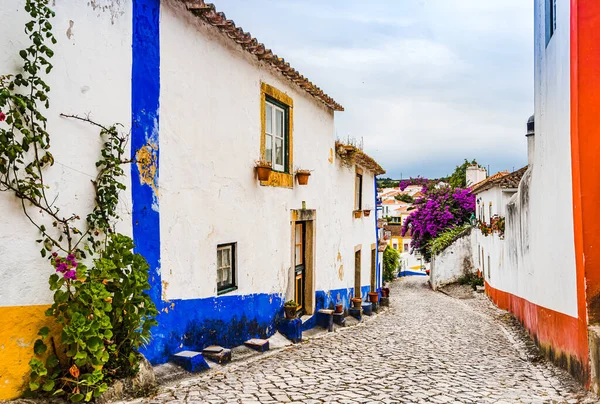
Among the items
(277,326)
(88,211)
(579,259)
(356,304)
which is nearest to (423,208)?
(356,304)

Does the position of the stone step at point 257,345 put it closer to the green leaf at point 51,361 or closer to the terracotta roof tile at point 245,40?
the green leaf at point 51,361

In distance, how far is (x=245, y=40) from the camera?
805 centimetres

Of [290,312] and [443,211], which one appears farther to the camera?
[443,211]

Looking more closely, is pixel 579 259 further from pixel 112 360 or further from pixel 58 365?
pixel 58 365

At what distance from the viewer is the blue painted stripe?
5969 mm

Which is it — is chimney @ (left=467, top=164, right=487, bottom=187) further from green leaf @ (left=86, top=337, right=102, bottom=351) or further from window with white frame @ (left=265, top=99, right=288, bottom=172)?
green leaf @ (left=86, top=337, right=102, bottom=351)

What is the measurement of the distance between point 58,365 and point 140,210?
1873mm

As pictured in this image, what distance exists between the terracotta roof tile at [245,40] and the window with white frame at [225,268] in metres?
3.12

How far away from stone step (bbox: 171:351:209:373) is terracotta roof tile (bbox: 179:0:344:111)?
440cm

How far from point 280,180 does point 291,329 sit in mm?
2738

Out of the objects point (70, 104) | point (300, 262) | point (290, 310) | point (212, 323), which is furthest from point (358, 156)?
point (70, 104)

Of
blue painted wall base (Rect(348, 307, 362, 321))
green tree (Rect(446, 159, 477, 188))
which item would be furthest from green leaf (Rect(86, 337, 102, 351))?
green tree (Rect(446, 159, 477, 188))

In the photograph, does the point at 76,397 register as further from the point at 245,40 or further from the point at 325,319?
the point at 325,319

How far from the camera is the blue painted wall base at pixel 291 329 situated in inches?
380
